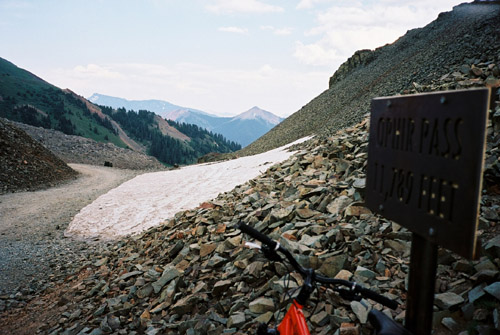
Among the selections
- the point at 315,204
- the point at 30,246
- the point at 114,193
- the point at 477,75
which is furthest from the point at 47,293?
the point at 477,75

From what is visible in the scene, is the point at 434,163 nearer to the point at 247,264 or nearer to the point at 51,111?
the point at 247,264

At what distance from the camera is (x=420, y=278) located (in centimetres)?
198

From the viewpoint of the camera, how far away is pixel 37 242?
1125 cm

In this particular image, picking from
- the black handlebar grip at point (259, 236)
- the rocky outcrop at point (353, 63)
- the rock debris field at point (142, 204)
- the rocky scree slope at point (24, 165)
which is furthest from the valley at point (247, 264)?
the rocky outcrop at point (353, 63)

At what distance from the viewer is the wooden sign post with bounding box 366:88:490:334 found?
1.54 metres

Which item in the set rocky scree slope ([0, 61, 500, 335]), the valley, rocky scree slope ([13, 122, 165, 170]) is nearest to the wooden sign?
the valley

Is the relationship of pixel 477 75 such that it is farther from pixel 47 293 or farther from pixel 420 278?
pixel 47 293

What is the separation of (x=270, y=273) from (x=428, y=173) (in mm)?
3845

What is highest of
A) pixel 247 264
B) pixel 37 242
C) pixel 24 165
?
pixel 247 264

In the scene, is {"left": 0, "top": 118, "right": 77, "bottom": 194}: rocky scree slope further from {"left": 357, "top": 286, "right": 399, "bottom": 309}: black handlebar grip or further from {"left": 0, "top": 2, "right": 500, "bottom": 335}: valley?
{"left": 357, "top": 286, "right": 399, "bottom": 309}: black handlebar grip

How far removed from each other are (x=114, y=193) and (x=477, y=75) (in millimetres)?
18590

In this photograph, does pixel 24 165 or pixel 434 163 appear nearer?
pixel 434 163

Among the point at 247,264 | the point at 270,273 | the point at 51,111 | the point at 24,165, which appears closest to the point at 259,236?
the point at 270,273

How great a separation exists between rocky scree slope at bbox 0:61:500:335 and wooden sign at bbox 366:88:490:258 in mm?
1037
